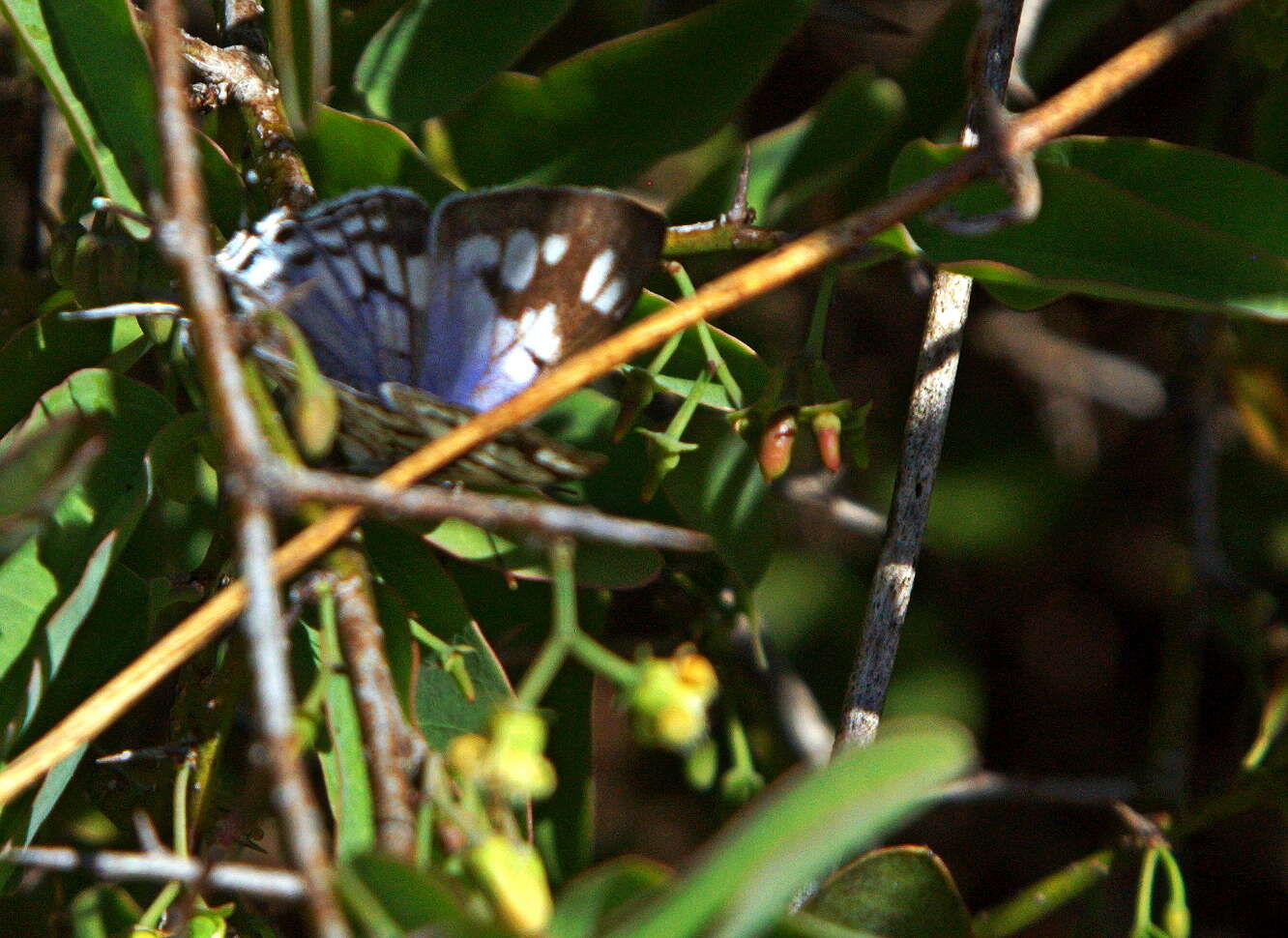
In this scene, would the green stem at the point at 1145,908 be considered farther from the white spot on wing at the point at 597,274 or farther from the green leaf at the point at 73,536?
the green leaf at the point at 73,536

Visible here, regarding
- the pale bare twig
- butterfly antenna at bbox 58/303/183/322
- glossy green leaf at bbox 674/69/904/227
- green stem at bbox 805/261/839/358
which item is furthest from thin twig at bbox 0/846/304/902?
the pale bare twig

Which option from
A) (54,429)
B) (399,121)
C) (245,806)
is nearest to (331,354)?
(399,121)

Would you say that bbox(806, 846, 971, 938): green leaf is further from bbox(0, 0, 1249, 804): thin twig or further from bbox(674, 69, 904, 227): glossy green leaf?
bbox(674, 69, 904, 227): glossy green leaf

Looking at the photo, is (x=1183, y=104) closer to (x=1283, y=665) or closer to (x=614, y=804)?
(x=1283, y=665)

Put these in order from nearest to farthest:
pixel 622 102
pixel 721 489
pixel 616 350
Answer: pixel 616 350 < pixel 721 489 < pixel 622 102

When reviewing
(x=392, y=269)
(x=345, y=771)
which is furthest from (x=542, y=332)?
(x=345, y=771)

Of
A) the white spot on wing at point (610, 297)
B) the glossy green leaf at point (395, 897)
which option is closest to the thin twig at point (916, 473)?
the white spot on wing at point (610, 297)

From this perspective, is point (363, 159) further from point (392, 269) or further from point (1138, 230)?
point (1138, 230)

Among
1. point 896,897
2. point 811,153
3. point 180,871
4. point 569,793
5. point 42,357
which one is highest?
point 811,153

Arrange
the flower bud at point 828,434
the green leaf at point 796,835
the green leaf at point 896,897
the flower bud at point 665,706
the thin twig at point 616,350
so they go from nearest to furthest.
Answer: the green leaf at point 796,835 < the flower bud at point 665,706 < the thin twig at point 616,350 < the green leaf at point 896,897 < the flower bud at point 828,434
